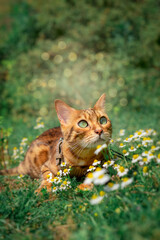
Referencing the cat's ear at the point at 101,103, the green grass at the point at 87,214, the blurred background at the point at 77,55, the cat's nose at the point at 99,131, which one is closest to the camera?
the green grass at the point at 87,214

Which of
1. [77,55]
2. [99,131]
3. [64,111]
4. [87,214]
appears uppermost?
[77,55]

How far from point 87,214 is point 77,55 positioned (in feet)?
20.8

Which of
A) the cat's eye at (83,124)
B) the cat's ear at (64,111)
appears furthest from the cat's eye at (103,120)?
the cat's ear at (64,111)

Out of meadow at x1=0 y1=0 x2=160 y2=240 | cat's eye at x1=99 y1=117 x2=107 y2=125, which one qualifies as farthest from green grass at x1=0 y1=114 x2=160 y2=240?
meadow at x1=0 y1=0 x2=160 y2=240

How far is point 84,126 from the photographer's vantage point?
2.38 meters

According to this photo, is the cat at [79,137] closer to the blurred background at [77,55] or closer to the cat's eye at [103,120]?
the cat's eye at [103,120]

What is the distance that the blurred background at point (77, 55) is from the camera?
6738mm

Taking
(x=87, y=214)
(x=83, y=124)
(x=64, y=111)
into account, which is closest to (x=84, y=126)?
(x=83, y=124)

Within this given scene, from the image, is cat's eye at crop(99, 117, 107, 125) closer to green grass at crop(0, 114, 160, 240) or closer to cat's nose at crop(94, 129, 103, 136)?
cat's nose at crop(94, 129, 103, 136)

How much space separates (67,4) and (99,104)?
603cm

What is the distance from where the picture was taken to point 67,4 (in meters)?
7.57

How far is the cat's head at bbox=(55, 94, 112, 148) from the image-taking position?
223 centimetres

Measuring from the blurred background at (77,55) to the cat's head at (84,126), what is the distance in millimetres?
3895

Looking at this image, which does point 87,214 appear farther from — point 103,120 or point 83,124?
point 103,120
